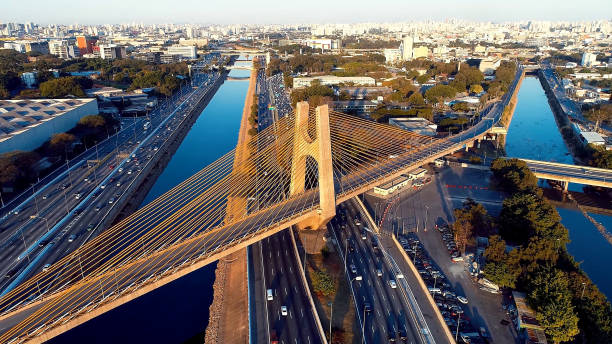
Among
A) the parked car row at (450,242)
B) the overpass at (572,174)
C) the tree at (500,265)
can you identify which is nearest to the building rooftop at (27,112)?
the parked car row at (450,242)

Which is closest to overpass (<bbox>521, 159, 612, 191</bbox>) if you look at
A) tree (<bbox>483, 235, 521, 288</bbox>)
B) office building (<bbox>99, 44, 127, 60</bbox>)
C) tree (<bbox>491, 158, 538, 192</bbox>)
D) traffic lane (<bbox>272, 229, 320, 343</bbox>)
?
tree (<bbox>491, 158, 538, 192</bbox>)

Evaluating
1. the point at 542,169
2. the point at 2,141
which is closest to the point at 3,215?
the point at 2,141

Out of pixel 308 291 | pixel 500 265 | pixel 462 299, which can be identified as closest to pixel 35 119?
pixel 308 291

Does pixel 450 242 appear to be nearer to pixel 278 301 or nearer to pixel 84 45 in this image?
pixel 278 301

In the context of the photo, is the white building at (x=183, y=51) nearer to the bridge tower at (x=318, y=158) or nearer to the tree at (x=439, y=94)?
the tree at (x=439, y=94)

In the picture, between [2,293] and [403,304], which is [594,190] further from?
[2,293]

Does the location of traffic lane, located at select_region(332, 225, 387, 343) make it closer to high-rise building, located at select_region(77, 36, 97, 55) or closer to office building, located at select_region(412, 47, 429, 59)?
office building, located at select_region(412, 47, 429, 59)
